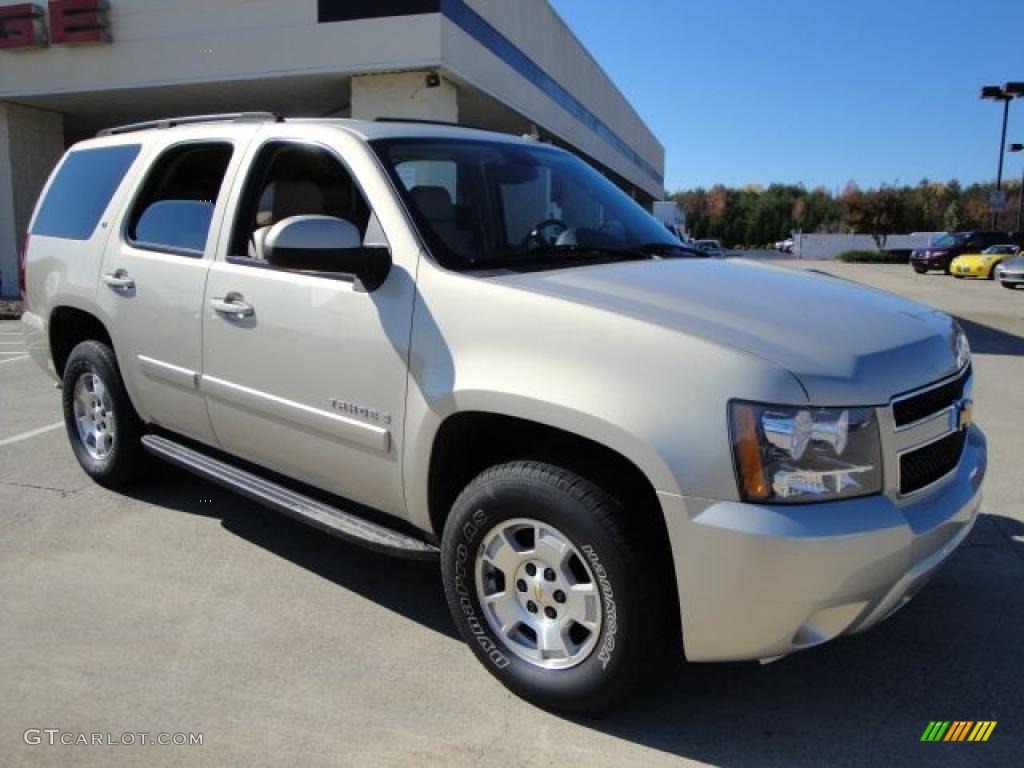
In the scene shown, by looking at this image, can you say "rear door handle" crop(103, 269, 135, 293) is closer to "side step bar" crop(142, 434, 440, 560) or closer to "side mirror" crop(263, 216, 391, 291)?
"side step bar" crop(142, 434, 440, 560)

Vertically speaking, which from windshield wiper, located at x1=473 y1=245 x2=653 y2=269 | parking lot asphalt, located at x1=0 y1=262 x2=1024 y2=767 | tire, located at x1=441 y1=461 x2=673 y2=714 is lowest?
parking lot asphalt, located at x1=0 y1=262 x2=1024 y2=767

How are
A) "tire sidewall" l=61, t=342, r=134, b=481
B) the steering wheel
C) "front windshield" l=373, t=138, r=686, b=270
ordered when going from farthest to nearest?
"tire sidewall" l=61, t=342, r=134, b=481 → the steering wheel → "front windshield" l=373, t=138, r=686, b=270

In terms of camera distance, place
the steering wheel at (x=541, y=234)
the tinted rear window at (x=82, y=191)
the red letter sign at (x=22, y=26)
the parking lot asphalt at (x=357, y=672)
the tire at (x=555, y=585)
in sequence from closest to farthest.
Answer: the tire at (x=555, y=585), the parking lot asphalt at (x=357, y=672), the steering wheel at (x=541, y=234), the tinted rear window at (x=82, y=191), the red letter sign at (x=22, y=26)

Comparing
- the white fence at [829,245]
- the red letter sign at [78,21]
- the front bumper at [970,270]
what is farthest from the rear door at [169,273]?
the white fence at [829,245]

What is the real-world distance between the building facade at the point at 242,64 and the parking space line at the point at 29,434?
30.0 feet

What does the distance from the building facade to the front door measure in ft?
34.8

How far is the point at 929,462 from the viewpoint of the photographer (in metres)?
2.66

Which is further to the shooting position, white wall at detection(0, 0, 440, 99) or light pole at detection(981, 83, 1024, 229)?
light pole at detection(981, 83, 1024, 229)

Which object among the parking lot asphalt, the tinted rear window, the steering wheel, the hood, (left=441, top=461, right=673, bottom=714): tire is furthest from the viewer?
the tinted rear window

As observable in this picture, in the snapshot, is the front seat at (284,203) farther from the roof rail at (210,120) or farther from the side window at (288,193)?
the roof rail at (210,120)

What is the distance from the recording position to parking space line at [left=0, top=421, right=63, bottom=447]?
20.0 feet

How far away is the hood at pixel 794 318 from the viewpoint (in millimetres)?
2424

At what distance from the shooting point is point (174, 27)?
49.1ft

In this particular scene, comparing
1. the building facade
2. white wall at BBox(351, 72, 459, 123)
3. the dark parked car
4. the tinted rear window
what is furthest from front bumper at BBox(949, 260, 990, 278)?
the tinted rear window
